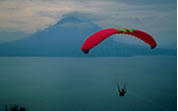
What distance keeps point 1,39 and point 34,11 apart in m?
1.04

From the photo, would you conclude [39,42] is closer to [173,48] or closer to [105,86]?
[105,86]

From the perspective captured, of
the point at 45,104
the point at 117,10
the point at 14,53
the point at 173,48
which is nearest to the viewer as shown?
the point at 173,48

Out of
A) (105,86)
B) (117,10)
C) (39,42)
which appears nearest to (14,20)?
(39,42)

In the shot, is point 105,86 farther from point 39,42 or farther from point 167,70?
point 39,42

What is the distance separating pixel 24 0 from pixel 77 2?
1158 mm

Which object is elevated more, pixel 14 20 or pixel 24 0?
pixel 24 0

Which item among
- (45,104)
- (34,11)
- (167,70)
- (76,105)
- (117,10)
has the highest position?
(117,10)

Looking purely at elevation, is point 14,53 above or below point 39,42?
below

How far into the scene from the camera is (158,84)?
17.3 feet

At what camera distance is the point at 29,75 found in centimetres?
639

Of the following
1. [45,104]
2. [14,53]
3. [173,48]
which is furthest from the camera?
[14,53]

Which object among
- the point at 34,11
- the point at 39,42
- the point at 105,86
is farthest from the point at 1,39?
the point at 105,86

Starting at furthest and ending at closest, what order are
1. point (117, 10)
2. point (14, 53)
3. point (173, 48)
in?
point (14, 53) → point (117, 10) → point (173, 48)

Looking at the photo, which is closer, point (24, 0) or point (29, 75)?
point (24, 0)
